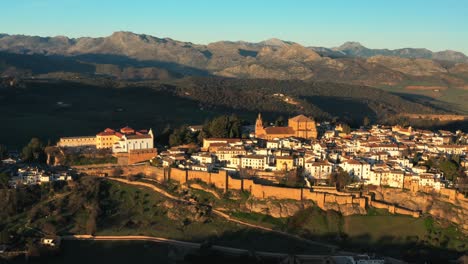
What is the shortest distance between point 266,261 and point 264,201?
7.44m

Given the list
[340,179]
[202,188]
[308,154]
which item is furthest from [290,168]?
[202,188]

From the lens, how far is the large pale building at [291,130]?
53125mm

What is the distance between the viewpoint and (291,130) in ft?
178

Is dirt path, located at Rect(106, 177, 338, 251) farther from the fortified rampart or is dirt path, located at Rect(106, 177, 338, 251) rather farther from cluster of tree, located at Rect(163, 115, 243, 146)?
cluster of tree, located at Rect(163, 115, 243, 146)

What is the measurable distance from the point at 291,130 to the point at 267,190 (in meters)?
16.4

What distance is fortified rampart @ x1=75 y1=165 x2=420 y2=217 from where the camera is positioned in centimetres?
3744

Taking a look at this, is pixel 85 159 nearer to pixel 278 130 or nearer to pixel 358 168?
pixel 278 130

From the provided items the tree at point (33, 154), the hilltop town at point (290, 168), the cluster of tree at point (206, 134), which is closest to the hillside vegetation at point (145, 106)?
the tree at point (33, 154)

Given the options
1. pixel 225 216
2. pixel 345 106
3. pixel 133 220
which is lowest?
pixel 133 220

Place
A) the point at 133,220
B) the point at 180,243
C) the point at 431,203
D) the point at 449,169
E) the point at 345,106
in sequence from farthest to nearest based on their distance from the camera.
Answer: the point at 345,106, the point at 449,169, the point at 431,203, the point at 133,220, the point at 180,243

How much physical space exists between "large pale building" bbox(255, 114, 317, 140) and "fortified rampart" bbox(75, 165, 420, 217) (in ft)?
43.2

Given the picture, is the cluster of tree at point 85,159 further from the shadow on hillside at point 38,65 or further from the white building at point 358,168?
the shadow on hillside at point 38,65

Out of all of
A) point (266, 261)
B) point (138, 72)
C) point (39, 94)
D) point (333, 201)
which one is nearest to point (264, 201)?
point (333, 201)

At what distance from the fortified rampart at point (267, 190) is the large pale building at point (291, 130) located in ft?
43.2
